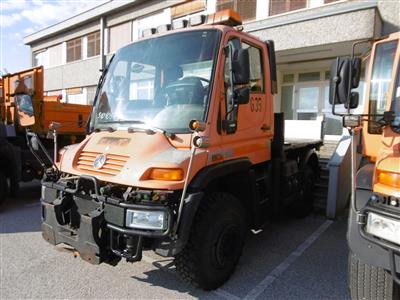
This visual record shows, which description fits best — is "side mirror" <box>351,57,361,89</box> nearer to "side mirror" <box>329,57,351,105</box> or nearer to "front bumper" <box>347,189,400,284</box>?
"side mirror" <box>329,57,351,105</box>

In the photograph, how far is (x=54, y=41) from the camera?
70.9 ft

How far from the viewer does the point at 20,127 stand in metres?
7.31

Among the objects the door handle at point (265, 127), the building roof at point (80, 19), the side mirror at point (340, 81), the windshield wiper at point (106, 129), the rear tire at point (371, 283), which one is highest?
the building roof at point (80, 19)

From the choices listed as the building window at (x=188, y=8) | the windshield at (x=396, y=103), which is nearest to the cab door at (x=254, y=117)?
the windshield at (x=396, y=103)

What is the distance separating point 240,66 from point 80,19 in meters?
18.4

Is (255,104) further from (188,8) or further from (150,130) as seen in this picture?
(188,8)

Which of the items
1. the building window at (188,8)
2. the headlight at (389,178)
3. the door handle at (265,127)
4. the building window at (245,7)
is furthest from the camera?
the building window at (188,8)

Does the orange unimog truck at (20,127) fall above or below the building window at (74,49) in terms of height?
below

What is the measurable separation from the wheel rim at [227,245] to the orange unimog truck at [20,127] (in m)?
4.37

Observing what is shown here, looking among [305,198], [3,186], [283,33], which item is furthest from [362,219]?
[283,33]

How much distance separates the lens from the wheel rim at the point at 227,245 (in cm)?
330

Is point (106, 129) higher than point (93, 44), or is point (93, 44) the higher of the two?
point (93, 44)

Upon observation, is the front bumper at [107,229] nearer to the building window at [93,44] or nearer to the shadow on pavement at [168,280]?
the shadow on pavement at [168,280]

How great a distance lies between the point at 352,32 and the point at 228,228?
23.3ft
